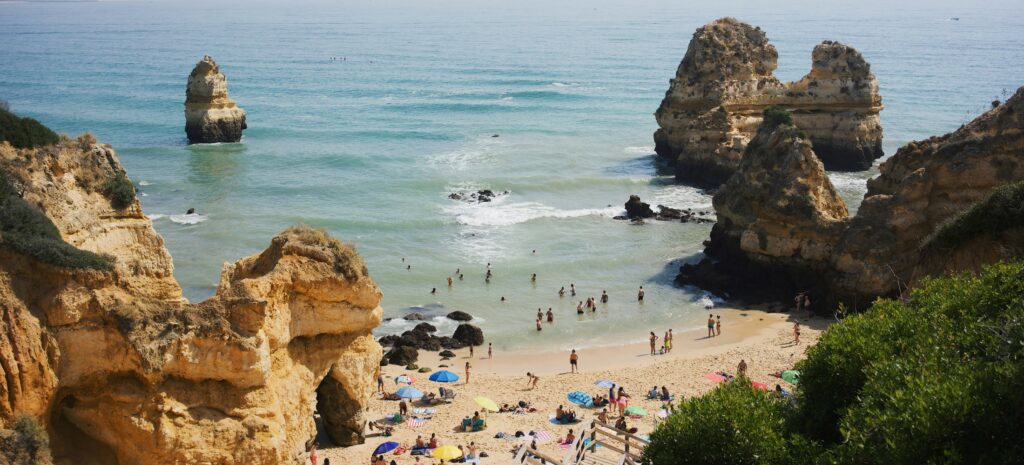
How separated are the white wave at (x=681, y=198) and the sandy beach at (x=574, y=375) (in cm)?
1696

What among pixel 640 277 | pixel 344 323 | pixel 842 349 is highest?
pixel 842 349

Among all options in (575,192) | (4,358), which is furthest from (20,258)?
(575,192)

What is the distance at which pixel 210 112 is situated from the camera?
2790 inches

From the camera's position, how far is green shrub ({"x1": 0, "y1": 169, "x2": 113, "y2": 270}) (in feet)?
56.0

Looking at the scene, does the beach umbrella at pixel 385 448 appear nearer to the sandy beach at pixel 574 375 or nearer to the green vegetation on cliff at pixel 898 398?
the sandy beach at pixel 574 375

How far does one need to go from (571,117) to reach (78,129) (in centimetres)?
3880

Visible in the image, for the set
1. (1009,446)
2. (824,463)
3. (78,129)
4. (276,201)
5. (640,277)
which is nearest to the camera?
(1009,446)

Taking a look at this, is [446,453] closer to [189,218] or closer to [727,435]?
[727,435]

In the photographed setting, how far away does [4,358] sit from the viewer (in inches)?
651

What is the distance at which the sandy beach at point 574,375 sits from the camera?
1027 inches

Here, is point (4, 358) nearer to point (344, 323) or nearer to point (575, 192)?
point (344, 323)

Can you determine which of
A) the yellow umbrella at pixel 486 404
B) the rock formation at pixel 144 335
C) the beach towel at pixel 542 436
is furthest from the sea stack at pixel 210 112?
the rock formation at pixel 144 335

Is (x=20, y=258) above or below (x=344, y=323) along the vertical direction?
above

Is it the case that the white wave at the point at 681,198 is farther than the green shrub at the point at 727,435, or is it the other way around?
the white wave at the point at 681,198
